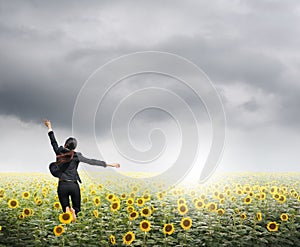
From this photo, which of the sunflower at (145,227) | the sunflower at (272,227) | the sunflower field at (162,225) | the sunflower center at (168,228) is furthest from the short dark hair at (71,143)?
the sunflower at (272,227)

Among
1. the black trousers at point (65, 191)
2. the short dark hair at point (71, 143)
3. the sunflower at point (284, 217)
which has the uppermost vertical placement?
the short dark hair at point (71, 143)

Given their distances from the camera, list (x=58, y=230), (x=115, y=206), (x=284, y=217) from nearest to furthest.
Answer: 1. (x=58, y=230)
2. (x=115, y=206)
3. (x=284, y=217)

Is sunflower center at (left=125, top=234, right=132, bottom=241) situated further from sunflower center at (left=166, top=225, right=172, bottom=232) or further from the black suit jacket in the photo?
the black suit jacket

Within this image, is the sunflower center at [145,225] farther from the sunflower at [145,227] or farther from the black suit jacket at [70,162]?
the black suit jacket at [70,162]

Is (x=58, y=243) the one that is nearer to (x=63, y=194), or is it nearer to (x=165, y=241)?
(x=63, y=194)

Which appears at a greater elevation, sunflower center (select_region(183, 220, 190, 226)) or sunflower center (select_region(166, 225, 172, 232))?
sunflower center (select_region(183, 220, 190, 226))

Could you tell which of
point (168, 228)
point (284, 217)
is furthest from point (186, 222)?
point (284, 217)

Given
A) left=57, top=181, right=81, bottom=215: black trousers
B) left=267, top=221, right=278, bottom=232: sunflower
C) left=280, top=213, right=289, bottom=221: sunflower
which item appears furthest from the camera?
left=57, top=181, right=81, bottom=215: black trousers

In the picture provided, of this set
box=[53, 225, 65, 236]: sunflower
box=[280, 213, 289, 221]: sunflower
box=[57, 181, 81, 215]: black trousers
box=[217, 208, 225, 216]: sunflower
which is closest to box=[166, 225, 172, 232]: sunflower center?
box=[217, 208, 225, 216]: sunflower

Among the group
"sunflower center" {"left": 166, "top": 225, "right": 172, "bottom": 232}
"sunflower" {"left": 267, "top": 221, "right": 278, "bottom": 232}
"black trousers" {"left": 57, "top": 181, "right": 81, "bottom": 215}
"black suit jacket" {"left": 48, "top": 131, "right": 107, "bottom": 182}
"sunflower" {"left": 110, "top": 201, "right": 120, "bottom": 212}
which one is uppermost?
"black suit jacket" {"left": 48, "top": 131, "right": 107, "bottom": 182}

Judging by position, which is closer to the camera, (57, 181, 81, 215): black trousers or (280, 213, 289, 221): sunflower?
(280, 213, 289, 221): sunflower

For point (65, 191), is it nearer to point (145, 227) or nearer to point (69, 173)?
point (69, 173)

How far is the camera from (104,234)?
9.23 meters

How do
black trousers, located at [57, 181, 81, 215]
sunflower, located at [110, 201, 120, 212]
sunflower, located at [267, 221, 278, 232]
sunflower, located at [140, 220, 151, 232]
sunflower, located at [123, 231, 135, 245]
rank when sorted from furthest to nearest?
black trousers, located at [57, 181, 81, 215] → sunflower, located at [110, 201, 120, 212] → sunflower, located at [267, 221, 278, 232] → sunflower, located at [140, 220, 151, 232] → sunflower, located at [123, 231, 135, 245]
